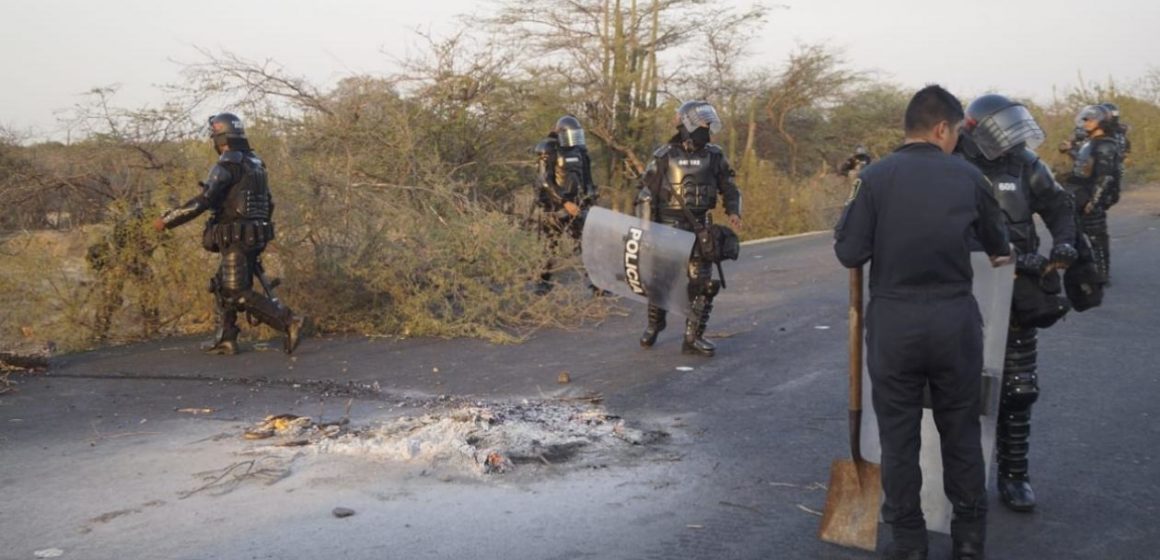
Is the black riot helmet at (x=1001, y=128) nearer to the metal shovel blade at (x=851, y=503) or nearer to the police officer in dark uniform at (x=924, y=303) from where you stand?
the police officer in dark uniform at (x=924, y=303)

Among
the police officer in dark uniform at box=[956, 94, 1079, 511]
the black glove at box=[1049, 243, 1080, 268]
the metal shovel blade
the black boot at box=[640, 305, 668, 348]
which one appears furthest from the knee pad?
the black boot at box=[640, 305, 668, 348]

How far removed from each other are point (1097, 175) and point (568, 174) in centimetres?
538

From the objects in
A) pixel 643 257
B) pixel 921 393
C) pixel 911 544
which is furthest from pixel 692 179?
pixel 911 544

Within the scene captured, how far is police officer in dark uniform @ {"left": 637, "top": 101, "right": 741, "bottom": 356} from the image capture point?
324 inches

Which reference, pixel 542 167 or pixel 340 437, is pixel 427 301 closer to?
pixel 542 167

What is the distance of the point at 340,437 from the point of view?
19.2ft

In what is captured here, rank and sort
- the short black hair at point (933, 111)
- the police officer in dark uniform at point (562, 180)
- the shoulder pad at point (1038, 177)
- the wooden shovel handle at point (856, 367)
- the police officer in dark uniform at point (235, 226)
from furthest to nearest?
the police officer in dark uniform at point (562, 180) → the police officer in dark uniform at point (235, 226) → the shoulder pad at point (1038, 177) → the wooden shovel handle at point (856, 367) → the short black hair at point (933, 111)

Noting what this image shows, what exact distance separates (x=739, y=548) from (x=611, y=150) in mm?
17484

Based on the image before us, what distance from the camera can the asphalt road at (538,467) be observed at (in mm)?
4398

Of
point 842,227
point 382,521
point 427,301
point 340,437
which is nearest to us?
point 842,227

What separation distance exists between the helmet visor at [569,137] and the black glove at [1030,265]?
24.4 feet

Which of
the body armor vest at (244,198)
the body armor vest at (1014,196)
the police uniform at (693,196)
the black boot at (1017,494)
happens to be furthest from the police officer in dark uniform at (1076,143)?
the body armor vest at (244,198)

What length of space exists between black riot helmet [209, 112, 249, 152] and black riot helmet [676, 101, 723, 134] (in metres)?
3.59

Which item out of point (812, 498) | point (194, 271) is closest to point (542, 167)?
point (194, 271)
